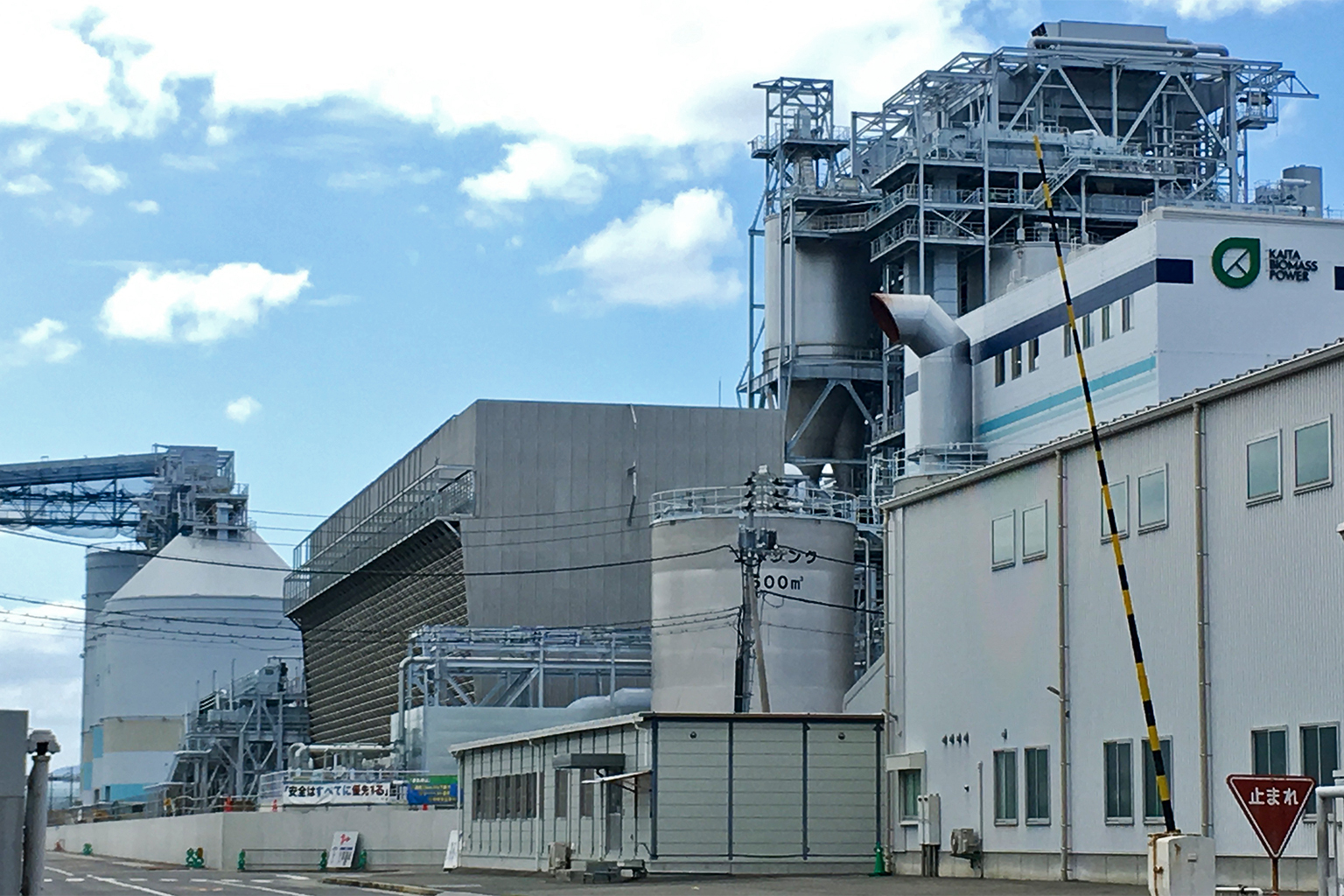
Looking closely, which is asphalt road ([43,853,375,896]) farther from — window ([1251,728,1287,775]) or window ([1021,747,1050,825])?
window ([1251,728,1287,775])

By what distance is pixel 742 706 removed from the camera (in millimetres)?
57406

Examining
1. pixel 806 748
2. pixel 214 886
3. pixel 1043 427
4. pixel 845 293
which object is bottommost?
pixel 214 886

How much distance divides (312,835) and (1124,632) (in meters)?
41.4

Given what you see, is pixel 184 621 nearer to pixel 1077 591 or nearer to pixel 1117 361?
pixel 1117 361

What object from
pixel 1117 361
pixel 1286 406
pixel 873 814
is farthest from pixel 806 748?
pixel 1117 361

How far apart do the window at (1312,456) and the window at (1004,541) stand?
32.1 feet

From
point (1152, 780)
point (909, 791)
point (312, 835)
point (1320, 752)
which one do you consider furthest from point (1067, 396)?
point (1320, 752)

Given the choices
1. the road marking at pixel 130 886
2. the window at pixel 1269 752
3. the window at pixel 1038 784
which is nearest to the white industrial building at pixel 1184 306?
the window at pixel 1038 784

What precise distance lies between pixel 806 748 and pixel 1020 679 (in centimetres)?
713

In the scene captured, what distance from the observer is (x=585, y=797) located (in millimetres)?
49938

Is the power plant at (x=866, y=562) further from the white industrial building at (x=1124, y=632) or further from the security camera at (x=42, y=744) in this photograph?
the security camera at (x=42, y=744)

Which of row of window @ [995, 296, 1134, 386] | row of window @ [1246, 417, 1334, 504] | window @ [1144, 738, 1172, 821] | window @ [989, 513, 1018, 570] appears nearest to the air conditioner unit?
window @ [989, 513, 1018, 570]

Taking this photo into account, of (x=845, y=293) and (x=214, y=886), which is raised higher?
A: (x=845, y=293)

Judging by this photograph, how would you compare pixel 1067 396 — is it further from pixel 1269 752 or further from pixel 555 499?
pixel 1269 752
